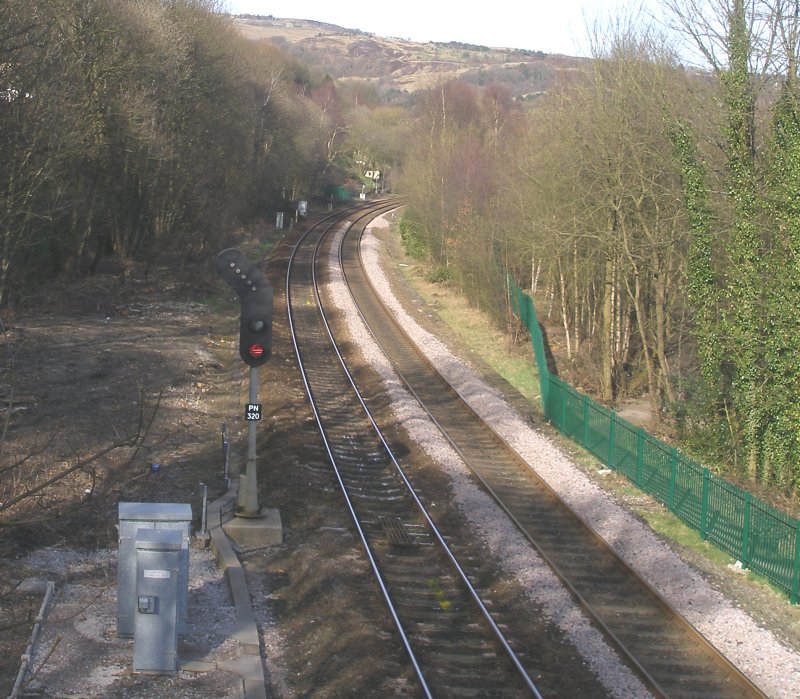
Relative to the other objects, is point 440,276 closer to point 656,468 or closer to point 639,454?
point 639,454

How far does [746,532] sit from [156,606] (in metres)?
8.31

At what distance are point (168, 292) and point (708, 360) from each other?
20.3m

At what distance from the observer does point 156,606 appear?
29.3 feet

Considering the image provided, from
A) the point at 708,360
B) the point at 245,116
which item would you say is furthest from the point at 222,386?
the point at 245,116

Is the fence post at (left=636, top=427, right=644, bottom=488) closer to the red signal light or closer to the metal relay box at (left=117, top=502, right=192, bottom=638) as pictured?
the red signal light

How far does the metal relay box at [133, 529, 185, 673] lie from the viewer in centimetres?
889

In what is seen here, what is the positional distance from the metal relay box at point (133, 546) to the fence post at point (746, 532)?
7.76 metres

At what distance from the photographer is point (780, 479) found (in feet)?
58.1

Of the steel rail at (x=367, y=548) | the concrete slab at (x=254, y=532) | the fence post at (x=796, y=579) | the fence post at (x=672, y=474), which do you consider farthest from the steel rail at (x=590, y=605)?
the concrete slab at (x=254, y=532)

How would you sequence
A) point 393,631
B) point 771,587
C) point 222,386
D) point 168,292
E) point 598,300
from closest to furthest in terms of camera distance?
1. point 393,631
2. point 771,587
3. point 222,386
4. point 598,300
5. point 168,292

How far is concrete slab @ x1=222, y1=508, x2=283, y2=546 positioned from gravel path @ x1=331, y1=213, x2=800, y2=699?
2921 millimetres

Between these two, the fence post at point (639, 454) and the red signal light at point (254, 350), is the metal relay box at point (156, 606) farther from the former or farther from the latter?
the fence post at point (639, 454)

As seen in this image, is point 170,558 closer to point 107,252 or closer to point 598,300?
point 598,300

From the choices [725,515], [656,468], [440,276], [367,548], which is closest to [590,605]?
[367,548]
